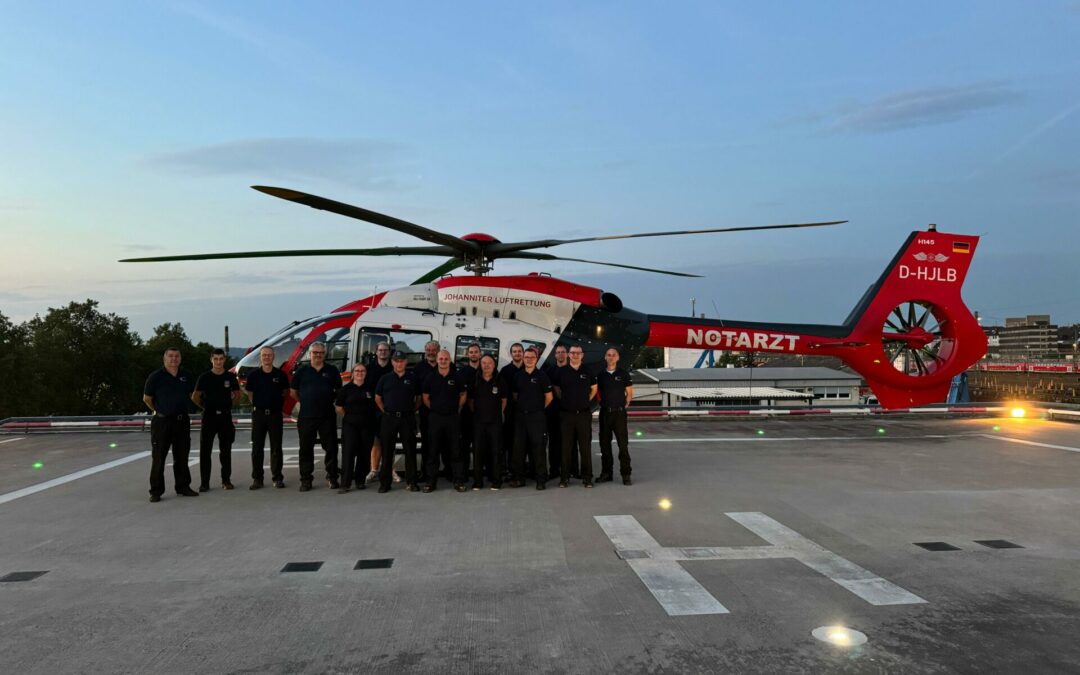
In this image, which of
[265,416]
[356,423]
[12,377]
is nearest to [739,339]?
[356,423]

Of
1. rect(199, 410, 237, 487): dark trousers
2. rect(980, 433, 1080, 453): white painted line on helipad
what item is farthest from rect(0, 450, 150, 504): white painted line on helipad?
rect(980, 433, 1080, 453): white painted line on helipad

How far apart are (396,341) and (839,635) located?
6964mm

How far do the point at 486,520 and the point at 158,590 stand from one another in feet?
9.33

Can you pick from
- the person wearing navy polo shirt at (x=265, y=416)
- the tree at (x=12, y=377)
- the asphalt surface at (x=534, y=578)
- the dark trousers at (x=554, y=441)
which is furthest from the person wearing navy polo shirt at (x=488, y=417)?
the tree at (x=12, y=377)

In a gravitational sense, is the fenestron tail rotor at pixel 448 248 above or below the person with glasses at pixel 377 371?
above

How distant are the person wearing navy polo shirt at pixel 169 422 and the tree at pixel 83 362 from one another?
168 ft

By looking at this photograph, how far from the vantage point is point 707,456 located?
1027 centimetres

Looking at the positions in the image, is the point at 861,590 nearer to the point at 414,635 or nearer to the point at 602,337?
the point at 414,635

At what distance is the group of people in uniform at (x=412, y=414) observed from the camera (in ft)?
24.8

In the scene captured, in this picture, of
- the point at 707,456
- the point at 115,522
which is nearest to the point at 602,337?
the point at 707,456

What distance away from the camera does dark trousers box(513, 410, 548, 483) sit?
7715 mm

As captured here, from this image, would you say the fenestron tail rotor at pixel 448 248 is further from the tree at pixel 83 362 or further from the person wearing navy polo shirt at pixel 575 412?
the tree at pixel 83 362

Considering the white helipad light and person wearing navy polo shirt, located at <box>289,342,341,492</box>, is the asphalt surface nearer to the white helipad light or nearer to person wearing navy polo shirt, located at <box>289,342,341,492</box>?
the white helipad light

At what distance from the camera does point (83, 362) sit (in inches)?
2025
